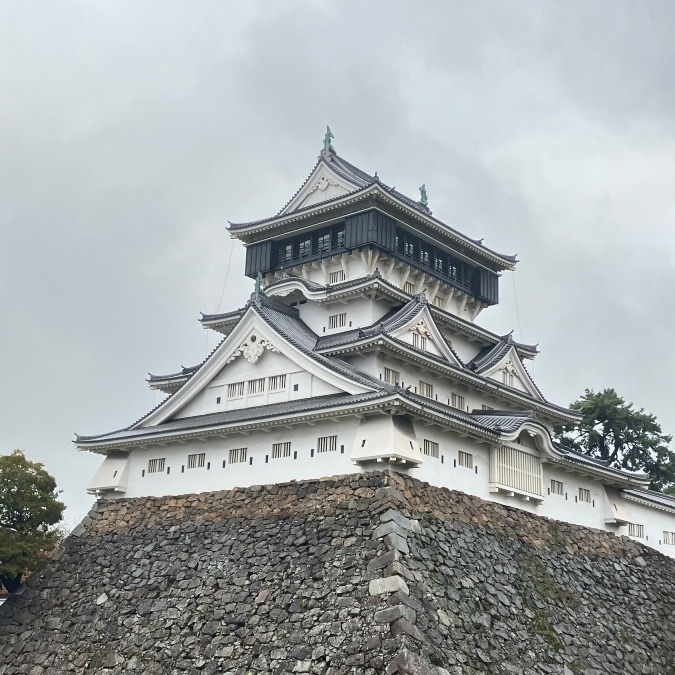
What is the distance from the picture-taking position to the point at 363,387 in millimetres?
24062

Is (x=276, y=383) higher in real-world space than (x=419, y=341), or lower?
lower

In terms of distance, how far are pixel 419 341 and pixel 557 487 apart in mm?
6579

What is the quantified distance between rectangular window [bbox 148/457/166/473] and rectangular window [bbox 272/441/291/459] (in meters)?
4.51

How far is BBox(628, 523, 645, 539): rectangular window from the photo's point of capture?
3234cm

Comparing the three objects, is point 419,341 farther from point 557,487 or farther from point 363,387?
point 557,487

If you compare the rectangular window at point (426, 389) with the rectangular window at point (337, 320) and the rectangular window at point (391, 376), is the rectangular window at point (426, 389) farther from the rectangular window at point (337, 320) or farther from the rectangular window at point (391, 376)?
the rectangular window at point (337, 320)

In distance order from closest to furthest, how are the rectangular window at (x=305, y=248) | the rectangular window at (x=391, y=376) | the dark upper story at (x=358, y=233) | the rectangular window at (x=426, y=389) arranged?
1. the rectangular window at (x=391, y=376)
2. the rectangular window at (x=426, y=389)
3. the dark upper story at (x=358, y=233)
4. the rectangular window at (x=305, y=248)

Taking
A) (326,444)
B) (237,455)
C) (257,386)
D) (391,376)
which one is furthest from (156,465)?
(391,376)

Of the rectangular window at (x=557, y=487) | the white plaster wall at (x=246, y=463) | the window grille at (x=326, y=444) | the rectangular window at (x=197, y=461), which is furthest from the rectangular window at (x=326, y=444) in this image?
the rectangular window at (x=557, y=487)

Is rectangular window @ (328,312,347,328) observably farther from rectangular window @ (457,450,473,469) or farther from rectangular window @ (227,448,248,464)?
rectangular window @ (457,450,473,469)

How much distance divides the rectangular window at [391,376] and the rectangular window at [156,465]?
7.44 meters

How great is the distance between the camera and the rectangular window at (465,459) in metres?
25.5

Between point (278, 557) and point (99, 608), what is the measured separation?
586cm

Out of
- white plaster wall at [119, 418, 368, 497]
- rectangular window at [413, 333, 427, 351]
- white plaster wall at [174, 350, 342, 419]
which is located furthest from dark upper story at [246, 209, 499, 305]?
white plaster wall at [119, 418, 368, 497]
